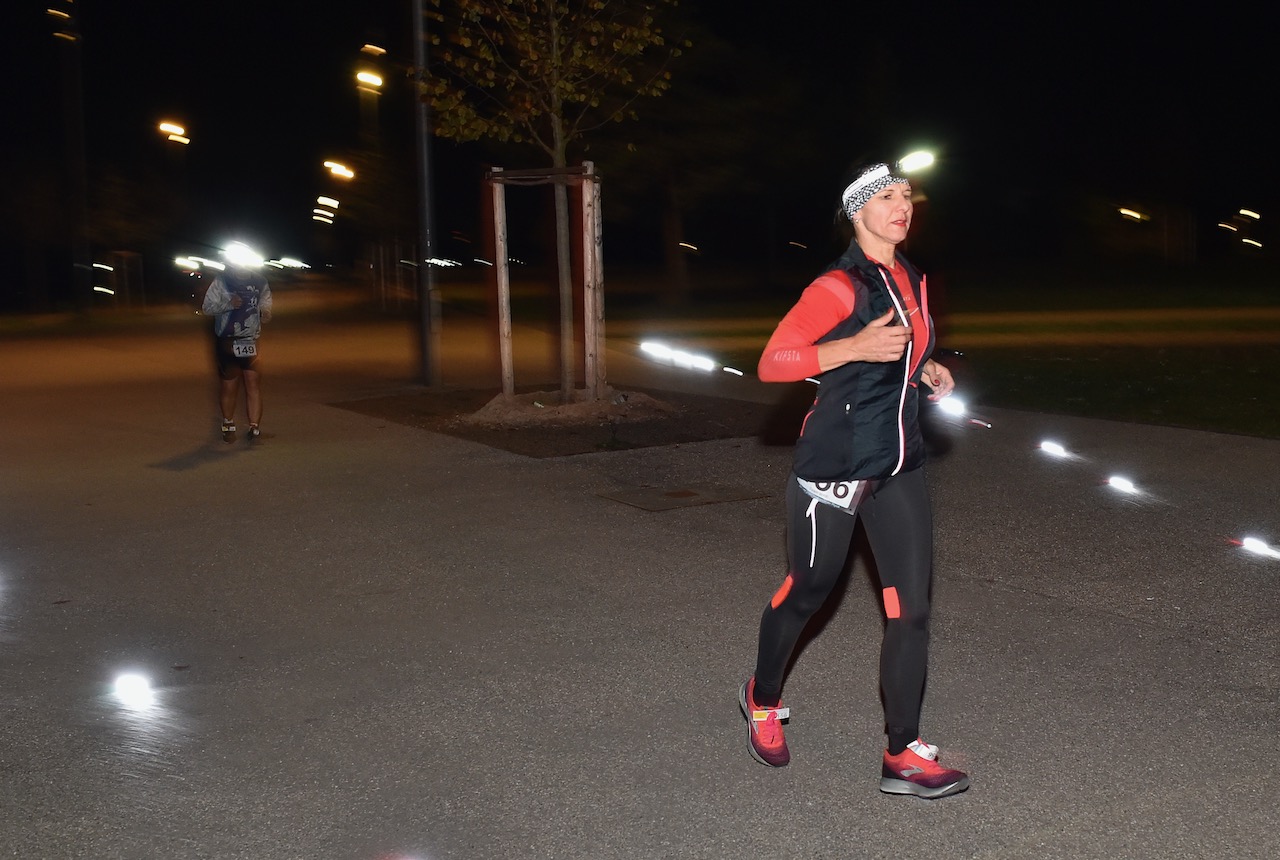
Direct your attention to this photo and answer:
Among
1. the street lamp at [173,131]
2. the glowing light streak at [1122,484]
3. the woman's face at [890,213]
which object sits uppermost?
the street lamp at [173,131]

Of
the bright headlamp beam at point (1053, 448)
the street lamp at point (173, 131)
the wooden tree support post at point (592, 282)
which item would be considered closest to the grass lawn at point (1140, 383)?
the bright headlamp beam at point (1053, 448)

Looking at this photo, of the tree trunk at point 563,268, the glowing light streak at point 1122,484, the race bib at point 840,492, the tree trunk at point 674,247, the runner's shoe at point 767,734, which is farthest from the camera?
the tree trunk at point 674,247

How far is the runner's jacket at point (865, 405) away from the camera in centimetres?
452

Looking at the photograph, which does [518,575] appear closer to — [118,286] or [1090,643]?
[1090,643]

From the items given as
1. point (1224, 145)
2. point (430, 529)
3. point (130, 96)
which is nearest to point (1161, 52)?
point (1224, 145)

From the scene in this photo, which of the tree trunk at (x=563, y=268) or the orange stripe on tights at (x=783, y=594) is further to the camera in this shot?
the tree trunk at (x=563, y=268)

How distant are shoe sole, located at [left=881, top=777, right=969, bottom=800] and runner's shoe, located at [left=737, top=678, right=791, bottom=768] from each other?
0.38 meters

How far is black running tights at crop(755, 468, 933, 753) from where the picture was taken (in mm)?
4570

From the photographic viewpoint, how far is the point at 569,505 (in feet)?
31.7

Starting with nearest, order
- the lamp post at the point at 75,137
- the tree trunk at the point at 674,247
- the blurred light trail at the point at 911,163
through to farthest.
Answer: the blurred light trail at the point at 911,163 < the lamp post at the point at 75,137 < the tree trunk at the point at 674,247

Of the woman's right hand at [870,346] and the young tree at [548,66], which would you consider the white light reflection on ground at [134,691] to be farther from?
the young tree at [548,66]

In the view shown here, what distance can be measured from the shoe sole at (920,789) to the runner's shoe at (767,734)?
38cm

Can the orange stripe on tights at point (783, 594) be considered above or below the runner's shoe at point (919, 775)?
above

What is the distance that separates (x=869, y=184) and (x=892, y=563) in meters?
1.16
